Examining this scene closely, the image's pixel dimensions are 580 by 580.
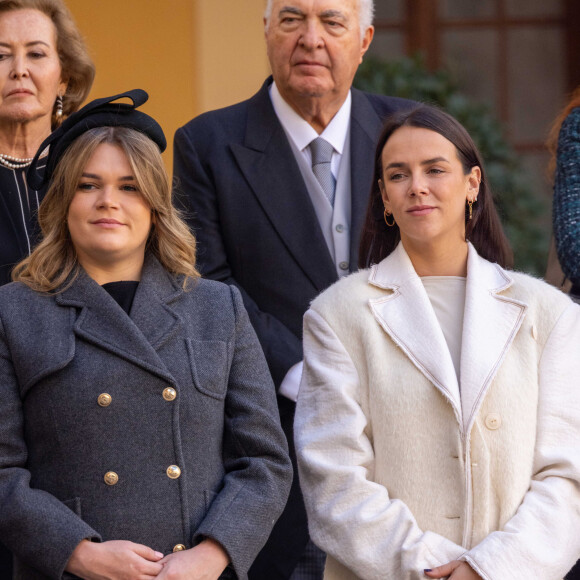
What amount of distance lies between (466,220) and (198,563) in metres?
1.17

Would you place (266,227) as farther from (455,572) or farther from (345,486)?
(455,572)

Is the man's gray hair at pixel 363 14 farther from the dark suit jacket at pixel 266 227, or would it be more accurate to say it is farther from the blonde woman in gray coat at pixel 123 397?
the blonde woman in gray coat at pixel 123 397

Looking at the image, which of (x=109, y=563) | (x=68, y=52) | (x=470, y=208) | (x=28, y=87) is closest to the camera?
(x=109, y=563)

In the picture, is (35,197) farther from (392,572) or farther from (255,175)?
(392,572)

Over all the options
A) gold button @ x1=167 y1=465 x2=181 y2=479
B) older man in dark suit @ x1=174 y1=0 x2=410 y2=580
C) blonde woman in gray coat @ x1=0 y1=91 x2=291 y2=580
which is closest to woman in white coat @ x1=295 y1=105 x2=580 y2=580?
blonde woman in gray coat @ x1=0 y1=91 x2=291 y2=580

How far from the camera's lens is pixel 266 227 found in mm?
3736

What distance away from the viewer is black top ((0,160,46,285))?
11.6ft

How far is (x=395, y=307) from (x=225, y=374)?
468mm

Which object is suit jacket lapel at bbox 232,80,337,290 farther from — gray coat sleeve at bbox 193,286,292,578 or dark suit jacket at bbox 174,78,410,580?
gray coat sleeve at bbox 193,286,292,578

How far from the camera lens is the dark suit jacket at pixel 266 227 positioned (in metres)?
3.62

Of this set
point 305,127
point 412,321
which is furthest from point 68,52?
point 412,321

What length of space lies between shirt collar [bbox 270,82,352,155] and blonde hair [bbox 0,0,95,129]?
638 mm

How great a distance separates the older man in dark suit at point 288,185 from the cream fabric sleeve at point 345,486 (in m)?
0.52

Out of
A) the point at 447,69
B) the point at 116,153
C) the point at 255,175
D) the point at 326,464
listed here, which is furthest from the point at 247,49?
the point at 326,464
